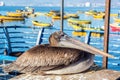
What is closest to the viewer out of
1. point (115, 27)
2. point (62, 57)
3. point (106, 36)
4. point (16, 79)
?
point (16, 79)

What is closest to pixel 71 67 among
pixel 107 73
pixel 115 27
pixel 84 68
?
pixel 84 68

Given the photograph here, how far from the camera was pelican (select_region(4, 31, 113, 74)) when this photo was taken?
4.39 m

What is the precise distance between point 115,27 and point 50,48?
29116 millimetres

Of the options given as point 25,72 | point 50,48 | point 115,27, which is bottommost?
point 115,27

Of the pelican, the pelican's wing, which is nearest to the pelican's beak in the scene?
the pelican

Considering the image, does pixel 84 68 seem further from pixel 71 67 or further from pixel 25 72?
pixel 25 72

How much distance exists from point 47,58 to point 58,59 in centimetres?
13

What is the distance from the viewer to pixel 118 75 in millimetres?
4246

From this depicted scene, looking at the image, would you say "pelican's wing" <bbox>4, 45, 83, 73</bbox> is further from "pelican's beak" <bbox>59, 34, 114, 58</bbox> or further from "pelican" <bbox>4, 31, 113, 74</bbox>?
"pelican's beak" <bbox>59, 34, 114, 58</bbox>

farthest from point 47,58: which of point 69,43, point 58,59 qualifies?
point 69,43

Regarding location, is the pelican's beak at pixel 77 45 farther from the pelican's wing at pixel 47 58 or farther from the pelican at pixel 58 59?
the pelican's wing at pixel 47 58

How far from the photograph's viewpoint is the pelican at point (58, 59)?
439 cm

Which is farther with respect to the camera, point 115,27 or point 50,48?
point 115,27

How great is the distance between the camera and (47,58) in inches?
175
